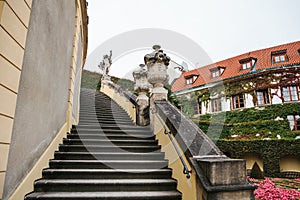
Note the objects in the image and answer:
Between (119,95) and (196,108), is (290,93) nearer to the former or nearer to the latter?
(196,108)

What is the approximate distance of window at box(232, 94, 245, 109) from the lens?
58.1ft

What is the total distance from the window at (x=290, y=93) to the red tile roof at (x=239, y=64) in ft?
7.04

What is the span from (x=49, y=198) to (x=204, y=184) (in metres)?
1.98

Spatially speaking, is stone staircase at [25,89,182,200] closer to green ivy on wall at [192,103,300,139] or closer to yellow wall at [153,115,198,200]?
yellow wall at [153,115,198,200]

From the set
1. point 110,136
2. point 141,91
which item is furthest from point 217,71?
point 110,136

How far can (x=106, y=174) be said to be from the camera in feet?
10.7

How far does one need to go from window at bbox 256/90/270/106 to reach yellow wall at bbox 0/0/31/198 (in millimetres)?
17770

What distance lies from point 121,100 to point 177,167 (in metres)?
6.56

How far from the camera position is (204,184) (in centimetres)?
212

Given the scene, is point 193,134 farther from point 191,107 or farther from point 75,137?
point 191,107

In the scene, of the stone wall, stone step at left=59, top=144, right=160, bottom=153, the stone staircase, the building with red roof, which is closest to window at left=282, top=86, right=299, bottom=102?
the building with red roof

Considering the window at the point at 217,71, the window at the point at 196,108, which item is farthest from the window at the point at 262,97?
the window at the point at 196,108

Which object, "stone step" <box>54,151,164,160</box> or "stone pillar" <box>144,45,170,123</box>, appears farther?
"stone pillar" <box>144,45,170,123</box>

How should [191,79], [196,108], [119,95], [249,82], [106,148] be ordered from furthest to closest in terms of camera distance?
[191,79] < [196,108] < [249,82] < [119,95] < [106,148]
